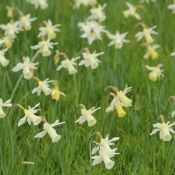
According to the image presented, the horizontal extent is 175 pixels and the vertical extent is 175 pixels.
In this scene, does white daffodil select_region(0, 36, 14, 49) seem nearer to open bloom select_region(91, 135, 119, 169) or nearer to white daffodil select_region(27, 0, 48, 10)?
white daffodil select_region(27, 0, 48, 10)

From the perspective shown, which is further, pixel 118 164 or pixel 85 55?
pixel 85 55

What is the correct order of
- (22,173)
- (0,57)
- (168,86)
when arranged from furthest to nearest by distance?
1. (168,86)
2. (0,57)
3. (22,173)

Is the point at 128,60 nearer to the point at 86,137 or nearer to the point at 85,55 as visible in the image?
the point at 85,55

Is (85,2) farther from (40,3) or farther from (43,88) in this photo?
(43,88)

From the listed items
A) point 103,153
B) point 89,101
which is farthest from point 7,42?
point 103,153

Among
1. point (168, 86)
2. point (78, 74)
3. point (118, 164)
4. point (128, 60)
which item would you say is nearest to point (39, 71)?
point (78, 74)

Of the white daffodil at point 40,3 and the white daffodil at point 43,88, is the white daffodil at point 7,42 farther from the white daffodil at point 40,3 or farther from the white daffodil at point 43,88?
the white daffodil at point 43,88

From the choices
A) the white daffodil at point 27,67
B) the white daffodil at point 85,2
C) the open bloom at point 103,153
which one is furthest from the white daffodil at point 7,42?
the open bloom at point 103,153

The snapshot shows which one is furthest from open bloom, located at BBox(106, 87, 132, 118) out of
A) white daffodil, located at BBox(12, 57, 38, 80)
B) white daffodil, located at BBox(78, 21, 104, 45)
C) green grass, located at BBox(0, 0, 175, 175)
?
white daffodil, located at BBox(78, 21, 104, 45)
